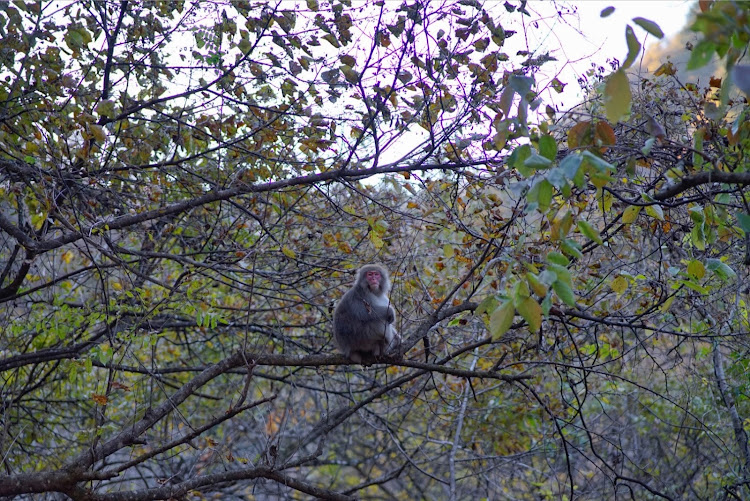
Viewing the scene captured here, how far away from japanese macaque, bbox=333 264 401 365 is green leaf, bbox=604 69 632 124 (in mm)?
3607

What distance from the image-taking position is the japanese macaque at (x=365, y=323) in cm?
662

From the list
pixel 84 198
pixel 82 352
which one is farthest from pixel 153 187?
pixel 82 352

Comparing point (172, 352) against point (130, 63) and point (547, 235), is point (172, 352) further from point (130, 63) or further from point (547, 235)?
point (547, 235)

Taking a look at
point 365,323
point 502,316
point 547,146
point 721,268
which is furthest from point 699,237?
point 365,323

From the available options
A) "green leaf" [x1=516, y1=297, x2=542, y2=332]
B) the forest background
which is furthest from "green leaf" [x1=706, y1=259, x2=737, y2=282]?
"green leaf" [x1=516, y1=297, x2=542, y2=332]

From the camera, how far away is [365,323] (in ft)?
21.9

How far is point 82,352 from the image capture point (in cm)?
728

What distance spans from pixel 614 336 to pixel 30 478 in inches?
260

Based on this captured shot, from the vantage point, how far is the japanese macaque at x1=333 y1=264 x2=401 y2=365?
261 inches

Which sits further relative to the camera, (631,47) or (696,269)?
(696,269)

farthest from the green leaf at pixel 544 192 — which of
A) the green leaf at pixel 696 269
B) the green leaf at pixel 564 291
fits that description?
the green leaf at pixel 696 269

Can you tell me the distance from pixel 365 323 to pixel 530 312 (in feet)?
12.2

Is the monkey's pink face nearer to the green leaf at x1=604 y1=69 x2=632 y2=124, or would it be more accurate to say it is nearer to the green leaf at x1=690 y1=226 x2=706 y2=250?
the green leaf at x1=690 y1=226 x2=706 y2=250

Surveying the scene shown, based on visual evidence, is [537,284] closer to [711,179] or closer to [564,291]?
[564,291]
